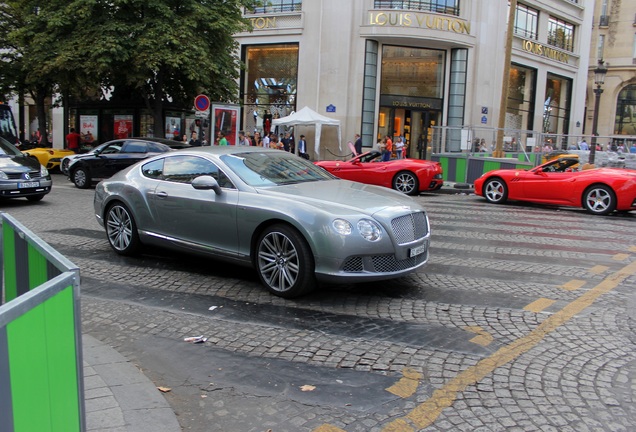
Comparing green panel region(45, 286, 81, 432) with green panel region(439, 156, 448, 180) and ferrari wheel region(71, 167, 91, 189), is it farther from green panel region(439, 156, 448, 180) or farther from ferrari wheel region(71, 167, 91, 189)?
green panel region(439, 156, 448, 180)

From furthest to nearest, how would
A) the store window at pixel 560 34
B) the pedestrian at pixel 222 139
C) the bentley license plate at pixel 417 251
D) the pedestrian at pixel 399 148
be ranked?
1. the store window at pixel 560 34
2. the pedestrian at pixel 399 148
3. the pedestrian at pixel 222 139
4. the bentley license plate at pixel 417 251

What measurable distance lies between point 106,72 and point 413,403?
69.4 ft

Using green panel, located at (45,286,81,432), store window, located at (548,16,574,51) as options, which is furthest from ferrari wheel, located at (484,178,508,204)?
store window, located at (548,16,574,51)

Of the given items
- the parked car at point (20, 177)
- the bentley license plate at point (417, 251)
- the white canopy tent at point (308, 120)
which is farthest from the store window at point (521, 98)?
the bentley license plate at point (417, 251)

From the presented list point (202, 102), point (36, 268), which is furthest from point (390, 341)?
point (202, 102)

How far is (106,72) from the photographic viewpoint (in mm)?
21641

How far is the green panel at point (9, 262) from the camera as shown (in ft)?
11.4

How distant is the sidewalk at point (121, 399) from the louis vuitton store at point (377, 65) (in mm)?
25190

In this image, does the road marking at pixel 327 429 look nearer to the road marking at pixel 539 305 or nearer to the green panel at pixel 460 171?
the road marking at pixel 539 305

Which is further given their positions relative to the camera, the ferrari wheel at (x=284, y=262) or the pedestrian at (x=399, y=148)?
the pedestrian at (x=399, y=148)

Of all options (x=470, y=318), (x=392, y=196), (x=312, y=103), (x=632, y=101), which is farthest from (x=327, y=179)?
(x=632, y=101)

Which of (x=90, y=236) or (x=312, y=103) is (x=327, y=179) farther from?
(x=312, y=103)

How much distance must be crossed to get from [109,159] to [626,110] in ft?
173

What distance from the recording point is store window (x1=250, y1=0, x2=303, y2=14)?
29531 mm
